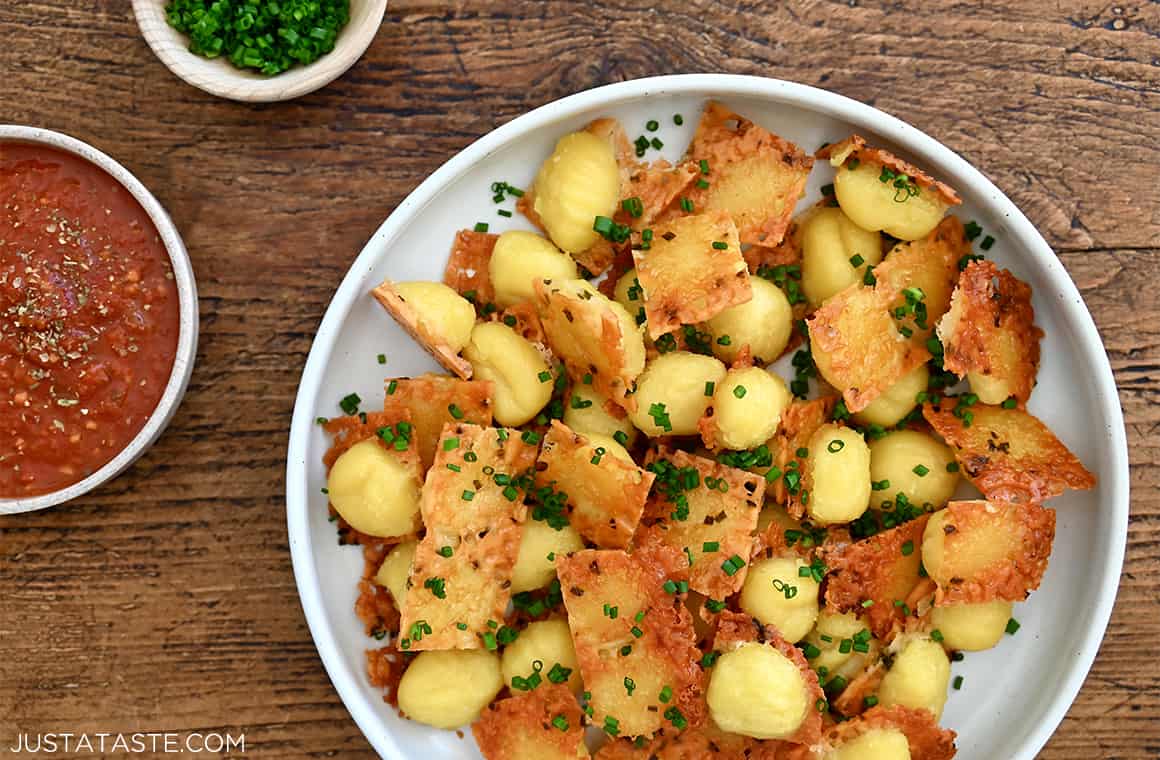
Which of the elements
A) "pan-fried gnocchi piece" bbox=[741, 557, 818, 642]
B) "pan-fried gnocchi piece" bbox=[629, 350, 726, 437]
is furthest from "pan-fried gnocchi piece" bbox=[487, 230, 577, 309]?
"pan-fried gnocchi piece" bbox=[741, 557, 818, 642]

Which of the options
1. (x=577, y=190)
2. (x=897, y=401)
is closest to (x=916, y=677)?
(x=897, y=401)

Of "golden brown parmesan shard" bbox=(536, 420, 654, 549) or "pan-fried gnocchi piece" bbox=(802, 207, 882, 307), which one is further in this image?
"pan-fried gnocchi piece" bbox=(802, 207, 882, 307)

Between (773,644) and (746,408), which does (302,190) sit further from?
(773,644)

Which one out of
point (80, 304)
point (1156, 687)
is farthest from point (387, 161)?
point (1156, 687)

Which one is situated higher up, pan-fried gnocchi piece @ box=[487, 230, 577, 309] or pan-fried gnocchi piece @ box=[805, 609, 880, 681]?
pan-fried gnocchi piece @ box=[487, 230, 577, 309]

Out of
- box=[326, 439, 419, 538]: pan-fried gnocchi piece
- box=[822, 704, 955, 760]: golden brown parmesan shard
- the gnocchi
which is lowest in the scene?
box=[326, 439, 419, 538]: pan-fried gnocchi piece

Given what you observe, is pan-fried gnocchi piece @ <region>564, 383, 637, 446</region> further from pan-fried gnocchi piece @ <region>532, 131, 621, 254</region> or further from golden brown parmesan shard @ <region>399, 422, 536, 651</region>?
pan-fried gnocchi piece @ <region>532, 131, 621, 254</region>

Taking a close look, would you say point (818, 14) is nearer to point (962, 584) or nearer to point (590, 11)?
point (590, 11)
